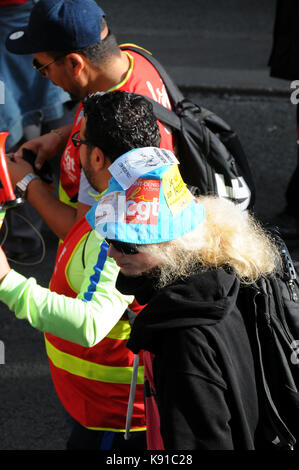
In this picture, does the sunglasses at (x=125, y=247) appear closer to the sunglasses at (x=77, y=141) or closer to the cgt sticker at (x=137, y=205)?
the cgt sticker at (x=137, y=205)

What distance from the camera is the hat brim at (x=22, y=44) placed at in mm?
2672

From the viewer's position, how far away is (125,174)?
5.51 ft

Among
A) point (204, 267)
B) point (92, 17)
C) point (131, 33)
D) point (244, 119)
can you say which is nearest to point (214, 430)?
point (204, 267)

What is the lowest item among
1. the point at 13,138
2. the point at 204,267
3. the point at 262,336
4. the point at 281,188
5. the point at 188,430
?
the point at 281,188

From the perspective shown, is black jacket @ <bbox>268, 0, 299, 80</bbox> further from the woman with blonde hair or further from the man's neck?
the woman with blonde hair

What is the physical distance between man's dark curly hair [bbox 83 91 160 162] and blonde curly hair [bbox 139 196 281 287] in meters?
0.43

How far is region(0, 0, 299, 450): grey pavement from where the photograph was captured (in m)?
3.34

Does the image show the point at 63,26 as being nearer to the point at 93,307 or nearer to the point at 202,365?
the point at 93,307

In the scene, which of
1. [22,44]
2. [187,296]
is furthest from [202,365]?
[22,44]

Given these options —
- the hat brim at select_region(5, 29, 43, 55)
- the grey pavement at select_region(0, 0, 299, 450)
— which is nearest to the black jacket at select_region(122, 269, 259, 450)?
the hat brim at select_region(5, 29, 43, 55)

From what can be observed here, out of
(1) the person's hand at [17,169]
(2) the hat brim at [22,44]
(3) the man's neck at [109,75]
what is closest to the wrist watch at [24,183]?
(1) the person's hand at [17,169]

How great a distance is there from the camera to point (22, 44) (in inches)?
107

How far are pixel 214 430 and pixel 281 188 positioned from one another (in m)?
3.97

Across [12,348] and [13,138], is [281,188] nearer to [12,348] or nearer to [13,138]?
[13,138]
